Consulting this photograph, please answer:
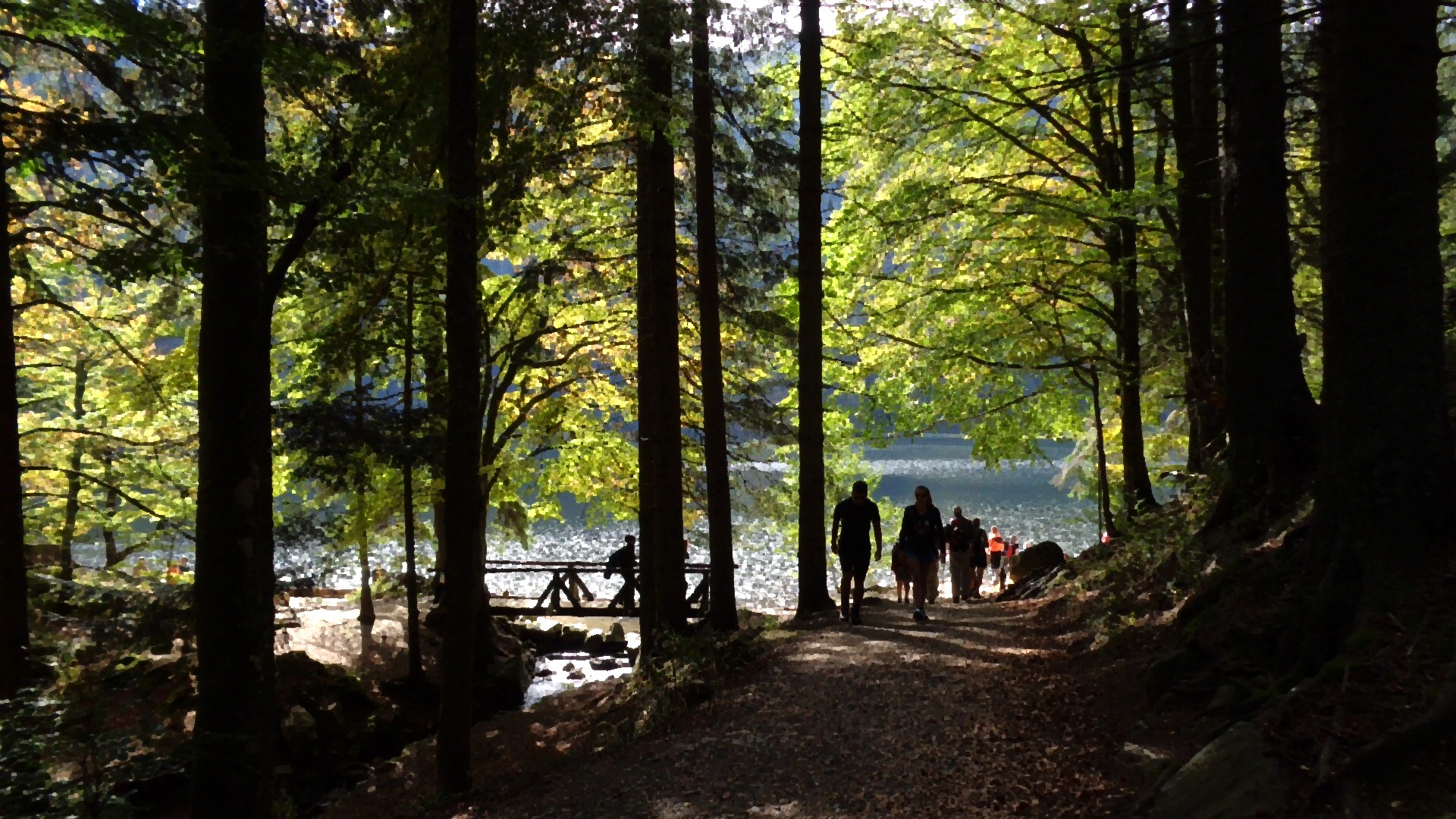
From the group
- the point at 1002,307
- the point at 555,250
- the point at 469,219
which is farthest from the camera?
the point at 1002,307

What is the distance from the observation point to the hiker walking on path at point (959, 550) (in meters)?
13.4

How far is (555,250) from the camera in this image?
42.7ft

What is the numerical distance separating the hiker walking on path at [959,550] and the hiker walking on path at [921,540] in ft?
11.3

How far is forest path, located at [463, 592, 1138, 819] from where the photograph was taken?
14.9 feet

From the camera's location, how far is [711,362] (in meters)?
10.5

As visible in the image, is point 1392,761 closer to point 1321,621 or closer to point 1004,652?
point 1321,621

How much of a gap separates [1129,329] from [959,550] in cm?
406

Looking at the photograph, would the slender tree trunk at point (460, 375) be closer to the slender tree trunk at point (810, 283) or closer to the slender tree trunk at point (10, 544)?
the slender tree trunk at point (10, 544)

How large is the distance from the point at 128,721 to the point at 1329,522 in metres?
11.4

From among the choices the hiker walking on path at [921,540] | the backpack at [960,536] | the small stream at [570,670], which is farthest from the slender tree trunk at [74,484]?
the backpack at [960,536]

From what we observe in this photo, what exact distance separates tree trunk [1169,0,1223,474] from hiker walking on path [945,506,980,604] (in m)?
3.76

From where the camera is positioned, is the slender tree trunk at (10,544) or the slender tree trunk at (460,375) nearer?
the slender tree trunk at (460,375)

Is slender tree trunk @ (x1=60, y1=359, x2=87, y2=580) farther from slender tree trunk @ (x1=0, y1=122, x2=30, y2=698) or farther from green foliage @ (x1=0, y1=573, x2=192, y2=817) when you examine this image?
green foliage @ (x1=0, y1=573, x2=192, y2=817)

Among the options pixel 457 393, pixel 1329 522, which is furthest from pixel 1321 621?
pixel 457 393
